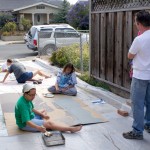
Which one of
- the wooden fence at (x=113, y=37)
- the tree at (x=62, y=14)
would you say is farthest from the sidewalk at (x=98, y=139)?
the tree at (x=62, y=14)

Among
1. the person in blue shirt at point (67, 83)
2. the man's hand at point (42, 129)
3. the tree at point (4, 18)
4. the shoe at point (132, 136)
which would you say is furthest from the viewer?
the tree at point (4, 18)

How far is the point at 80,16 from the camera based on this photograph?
3291 centimetres

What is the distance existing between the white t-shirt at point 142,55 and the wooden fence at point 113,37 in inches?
69.3

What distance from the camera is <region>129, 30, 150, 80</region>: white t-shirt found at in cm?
459

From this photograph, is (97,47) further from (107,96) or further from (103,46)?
(107,96)

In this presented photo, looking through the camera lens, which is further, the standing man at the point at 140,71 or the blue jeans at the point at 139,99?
the blue jeans at the point at 139,99

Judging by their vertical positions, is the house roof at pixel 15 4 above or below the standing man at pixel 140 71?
above

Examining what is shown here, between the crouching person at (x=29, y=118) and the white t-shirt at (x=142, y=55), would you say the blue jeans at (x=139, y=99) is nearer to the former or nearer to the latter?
the white t-shirt at (x=142, y=55)

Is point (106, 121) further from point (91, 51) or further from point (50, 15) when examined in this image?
point (50, 15)

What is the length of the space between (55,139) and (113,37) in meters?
3.48

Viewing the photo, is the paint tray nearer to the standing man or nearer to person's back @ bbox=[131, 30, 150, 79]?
the standing man

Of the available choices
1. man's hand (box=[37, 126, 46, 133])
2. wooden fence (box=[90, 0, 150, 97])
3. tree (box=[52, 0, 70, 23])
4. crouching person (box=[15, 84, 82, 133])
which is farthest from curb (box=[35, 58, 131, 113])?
tree (box=[52, 0, 70, 23])

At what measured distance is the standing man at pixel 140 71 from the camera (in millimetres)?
4602

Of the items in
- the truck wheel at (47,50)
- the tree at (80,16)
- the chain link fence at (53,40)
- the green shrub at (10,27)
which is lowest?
the truck wheel at (47,50)
